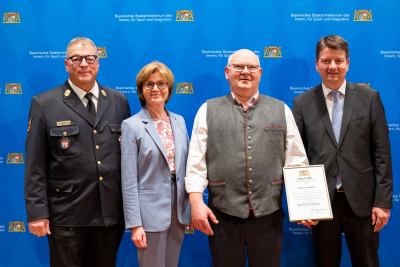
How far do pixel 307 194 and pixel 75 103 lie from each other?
5.38ft

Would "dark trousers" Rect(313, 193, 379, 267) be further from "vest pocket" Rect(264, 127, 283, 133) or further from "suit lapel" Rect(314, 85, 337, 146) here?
"vest pocket" Rect(264, 127, 283, 133)

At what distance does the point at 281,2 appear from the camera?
2742 mm

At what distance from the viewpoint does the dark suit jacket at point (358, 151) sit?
6.98ft

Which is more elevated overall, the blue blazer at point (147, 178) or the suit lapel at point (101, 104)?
the suit lapel at point (101, 104)

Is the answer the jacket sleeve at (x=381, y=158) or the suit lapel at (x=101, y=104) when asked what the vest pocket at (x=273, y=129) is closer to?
the jacket sleeve at (x=381, y=158)

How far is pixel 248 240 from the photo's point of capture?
1.95 metres

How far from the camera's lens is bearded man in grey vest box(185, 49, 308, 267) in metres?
1.90

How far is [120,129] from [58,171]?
1.59 feet

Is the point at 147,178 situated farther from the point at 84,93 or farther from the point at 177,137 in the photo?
the point at 84,93

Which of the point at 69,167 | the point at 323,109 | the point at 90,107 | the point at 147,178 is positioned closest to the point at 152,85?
the point at 90,107

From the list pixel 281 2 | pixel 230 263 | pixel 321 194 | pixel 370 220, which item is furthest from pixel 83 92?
pixel 370 220

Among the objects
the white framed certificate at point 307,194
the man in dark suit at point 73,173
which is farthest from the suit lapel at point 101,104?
the white framed certificate at point 307,194

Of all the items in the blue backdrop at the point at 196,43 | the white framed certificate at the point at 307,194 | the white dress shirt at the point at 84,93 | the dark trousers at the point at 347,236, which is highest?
the blue backdrop at the point at 196,43

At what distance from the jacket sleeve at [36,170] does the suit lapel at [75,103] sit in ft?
0.58
